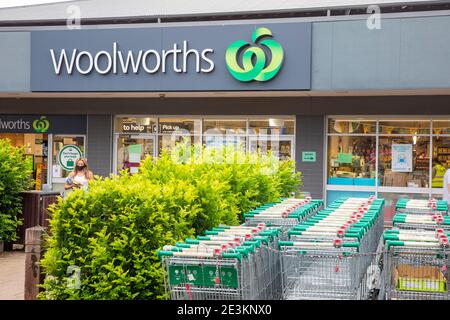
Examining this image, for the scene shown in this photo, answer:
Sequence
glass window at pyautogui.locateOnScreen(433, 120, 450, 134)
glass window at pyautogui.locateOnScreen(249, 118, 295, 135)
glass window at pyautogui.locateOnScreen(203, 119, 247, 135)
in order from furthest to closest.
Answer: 1. glass window at pyautogui.locateOnScreen(203, 119, 247, 135)
2. glass window at pyautogui.locateOnScreen(249, 118, 295, 135)
3. glass window at pyautogui.locateOnScreen(433, 120, 450, 134)

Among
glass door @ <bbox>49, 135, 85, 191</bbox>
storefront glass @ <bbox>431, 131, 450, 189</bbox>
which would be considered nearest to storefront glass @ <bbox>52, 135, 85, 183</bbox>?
glass door @ <bbox>49, 135, 85, 191</bbox>

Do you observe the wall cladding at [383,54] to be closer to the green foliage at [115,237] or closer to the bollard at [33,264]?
the green foliage at [115,237]

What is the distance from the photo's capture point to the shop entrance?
21109 millimetres

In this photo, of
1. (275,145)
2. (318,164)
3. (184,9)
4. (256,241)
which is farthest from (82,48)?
(256,241)

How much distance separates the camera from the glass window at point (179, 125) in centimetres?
1977

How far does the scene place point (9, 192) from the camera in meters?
12.9

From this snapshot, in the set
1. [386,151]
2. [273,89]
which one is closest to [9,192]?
[273,89]

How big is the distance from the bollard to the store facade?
10.8m

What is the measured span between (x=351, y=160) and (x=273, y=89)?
2936 mm

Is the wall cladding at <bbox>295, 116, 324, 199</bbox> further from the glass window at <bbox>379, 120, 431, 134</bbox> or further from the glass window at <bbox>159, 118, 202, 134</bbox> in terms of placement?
the glass window at <bbox>159, 118, 202, 134</bbox>

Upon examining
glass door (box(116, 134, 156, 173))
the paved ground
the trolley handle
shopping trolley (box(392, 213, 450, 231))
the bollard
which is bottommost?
the paved ground

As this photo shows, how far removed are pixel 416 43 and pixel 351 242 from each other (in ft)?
37.4

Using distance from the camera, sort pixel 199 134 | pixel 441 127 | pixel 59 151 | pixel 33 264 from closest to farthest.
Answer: pixel 33 264 < pixel 441 127 < pixel 199 134 < pixel 59 151

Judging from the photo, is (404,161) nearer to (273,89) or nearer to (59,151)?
(273,89)
